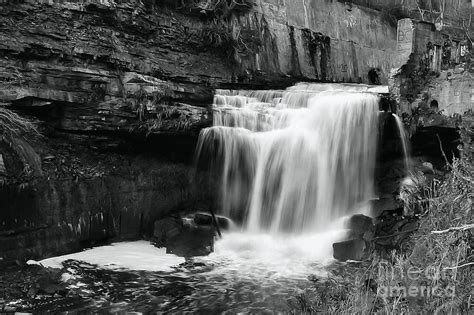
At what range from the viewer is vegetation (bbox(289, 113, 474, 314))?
452 cm

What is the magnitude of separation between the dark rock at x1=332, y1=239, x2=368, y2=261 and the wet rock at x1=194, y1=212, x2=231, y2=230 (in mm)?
2716

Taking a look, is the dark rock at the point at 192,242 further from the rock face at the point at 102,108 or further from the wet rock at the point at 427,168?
the wet rock at the point at 427,168

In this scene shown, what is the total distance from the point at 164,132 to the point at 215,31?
361 centimetres

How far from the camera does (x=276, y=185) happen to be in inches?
409

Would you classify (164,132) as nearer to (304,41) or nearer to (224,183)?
(224,183)

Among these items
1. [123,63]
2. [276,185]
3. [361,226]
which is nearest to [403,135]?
[361,226]

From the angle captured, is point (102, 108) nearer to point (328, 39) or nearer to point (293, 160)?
point (293, 160)

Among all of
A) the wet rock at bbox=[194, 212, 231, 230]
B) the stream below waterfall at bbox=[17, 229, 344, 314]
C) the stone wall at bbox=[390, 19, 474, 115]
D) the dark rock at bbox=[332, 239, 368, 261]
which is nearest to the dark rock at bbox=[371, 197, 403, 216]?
the stream below waterfall at bbox=[17, 229, 344, 314]

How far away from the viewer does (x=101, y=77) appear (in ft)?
31.8

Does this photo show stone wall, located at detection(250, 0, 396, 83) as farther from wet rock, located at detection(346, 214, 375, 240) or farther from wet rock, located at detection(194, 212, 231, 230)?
wet rock, located at detection(346, 214, 375, 240)

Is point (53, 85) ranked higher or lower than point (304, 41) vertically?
lower

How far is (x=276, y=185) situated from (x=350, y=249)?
248cm

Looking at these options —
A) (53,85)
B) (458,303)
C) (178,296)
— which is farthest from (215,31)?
(458,303)

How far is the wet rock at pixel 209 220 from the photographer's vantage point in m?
9.95
